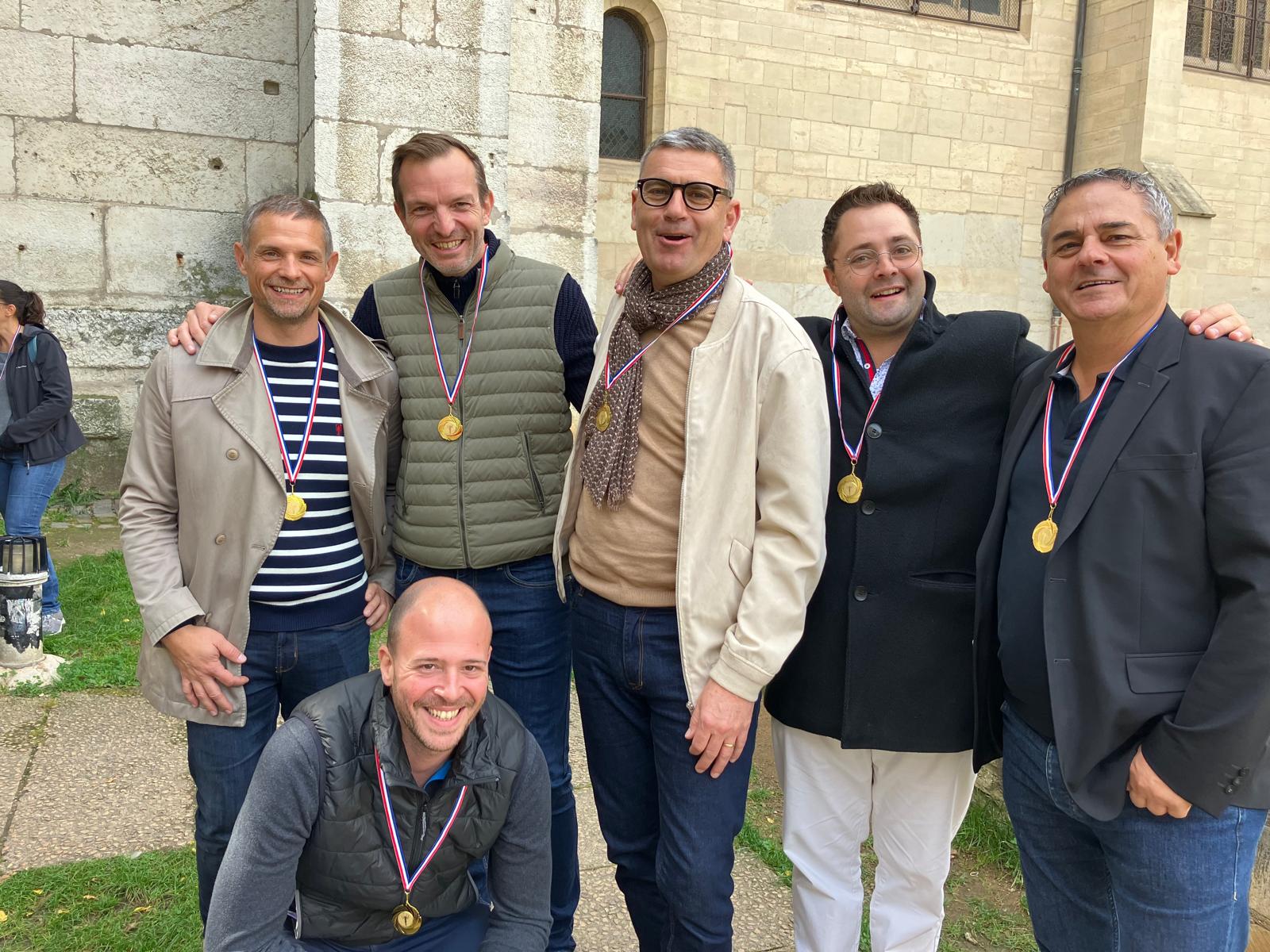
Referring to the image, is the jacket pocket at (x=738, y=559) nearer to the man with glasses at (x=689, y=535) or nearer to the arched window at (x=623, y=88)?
the man with glasses at (x=689, y=535)

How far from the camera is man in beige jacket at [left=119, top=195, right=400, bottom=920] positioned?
236cm

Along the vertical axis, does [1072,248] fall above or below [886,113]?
below

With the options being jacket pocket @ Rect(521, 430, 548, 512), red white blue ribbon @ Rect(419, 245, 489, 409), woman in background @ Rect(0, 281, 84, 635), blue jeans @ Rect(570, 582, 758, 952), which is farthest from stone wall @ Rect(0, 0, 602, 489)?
blue jeans @ Rect(570, 582, 758, 952)

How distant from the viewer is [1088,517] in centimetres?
184

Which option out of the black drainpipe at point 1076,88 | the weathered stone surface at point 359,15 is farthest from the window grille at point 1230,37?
the weathered stone surface at point 359,15

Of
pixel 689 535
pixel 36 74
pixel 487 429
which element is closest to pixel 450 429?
pixel 487 429

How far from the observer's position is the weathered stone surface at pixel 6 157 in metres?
6.84

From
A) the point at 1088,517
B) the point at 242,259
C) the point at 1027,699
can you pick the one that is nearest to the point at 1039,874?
the point at 1027,699

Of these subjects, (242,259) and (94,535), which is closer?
(242,259)

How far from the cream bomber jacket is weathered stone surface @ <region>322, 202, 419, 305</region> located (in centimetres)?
390

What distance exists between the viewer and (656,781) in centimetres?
237

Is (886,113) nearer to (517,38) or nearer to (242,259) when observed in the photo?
(517,38)

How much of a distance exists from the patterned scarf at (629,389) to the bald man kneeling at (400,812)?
424mm

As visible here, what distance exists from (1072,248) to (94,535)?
691 cm
